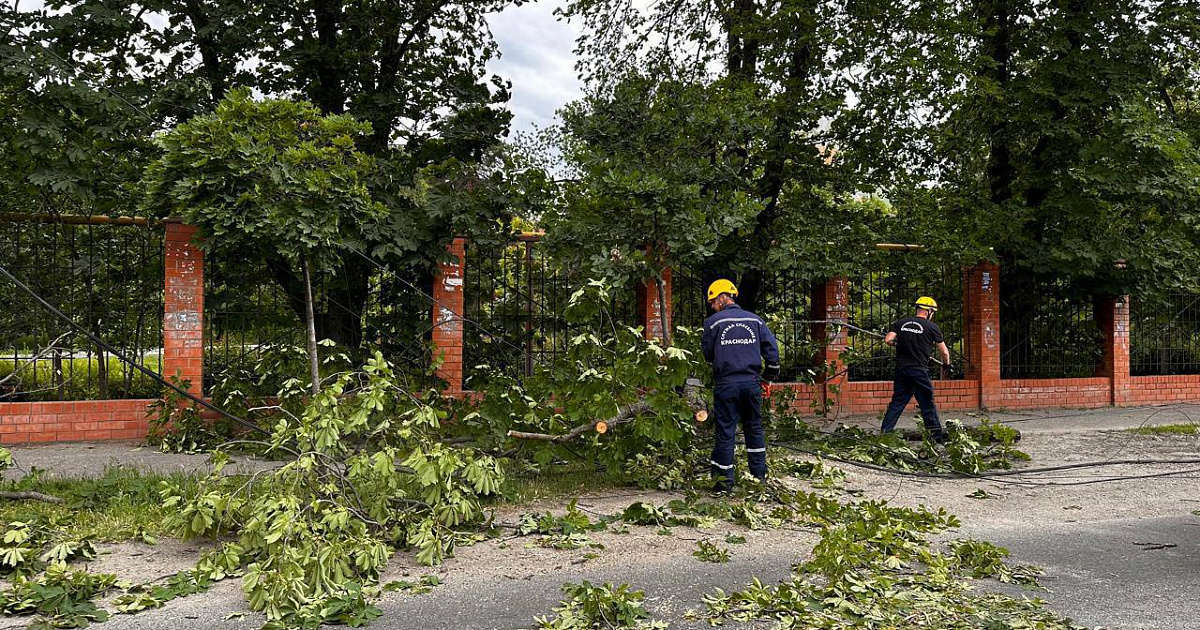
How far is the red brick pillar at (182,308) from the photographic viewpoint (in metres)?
8.82

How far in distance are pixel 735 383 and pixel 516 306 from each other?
444 centimetres

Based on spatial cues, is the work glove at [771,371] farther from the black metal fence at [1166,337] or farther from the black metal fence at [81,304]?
the black metal fence at [1166,337]

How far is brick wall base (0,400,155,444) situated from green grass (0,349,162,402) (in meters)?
0.29

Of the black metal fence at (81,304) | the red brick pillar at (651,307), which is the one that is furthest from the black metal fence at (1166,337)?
the black metal fence at (81,304)

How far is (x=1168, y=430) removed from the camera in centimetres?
1049

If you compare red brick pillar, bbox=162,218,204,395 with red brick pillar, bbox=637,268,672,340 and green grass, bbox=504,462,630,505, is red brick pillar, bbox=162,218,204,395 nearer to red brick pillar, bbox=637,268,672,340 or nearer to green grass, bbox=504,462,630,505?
green grass, bbox=504,462,630,505

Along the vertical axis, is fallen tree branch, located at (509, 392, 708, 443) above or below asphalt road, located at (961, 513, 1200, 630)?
above

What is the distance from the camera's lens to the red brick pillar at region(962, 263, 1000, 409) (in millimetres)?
12211

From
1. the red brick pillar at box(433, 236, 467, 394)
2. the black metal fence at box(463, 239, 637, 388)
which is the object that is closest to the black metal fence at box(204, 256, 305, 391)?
the red brick pillar at box(433, 236, 467, 394)

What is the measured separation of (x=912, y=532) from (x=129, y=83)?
29.4 feet

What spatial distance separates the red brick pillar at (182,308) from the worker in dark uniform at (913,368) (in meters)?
7.66

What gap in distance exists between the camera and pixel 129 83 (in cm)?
887

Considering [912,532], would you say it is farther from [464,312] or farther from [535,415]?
[464,312]

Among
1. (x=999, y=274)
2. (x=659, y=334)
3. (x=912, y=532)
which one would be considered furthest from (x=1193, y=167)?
(x=912, y=532)
